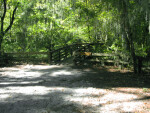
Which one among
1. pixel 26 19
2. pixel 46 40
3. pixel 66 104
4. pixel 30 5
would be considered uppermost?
pixel 30 5

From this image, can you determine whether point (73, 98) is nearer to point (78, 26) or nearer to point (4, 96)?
point (4, 96)

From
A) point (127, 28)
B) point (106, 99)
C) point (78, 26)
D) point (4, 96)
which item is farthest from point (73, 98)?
point (78, 26)

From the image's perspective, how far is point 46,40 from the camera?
1720 centimetres

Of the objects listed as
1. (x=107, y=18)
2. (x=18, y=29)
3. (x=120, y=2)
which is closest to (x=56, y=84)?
(x=120, y=2)

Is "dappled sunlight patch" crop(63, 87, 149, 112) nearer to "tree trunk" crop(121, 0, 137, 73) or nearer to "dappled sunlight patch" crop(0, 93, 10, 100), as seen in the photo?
"dappled sunlight patch" crop(0, 93, 10, 100)

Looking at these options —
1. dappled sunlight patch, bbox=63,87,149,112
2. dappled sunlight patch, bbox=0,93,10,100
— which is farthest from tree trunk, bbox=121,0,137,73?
dappled sunlight patch, bbox=0,93,10,100

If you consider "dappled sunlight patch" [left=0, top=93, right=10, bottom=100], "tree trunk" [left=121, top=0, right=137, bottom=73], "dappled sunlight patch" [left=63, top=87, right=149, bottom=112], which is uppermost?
"tree trunk" [left=121, top=0, right=137, bottom=73]

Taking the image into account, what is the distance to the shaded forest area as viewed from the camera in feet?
28.9

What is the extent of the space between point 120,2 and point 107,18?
2.30m

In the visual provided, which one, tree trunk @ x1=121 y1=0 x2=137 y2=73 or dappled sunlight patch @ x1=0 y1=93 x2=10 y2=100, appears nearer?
dappled sunlight patch @ x1=0 y1=93 x2=10 y2=100

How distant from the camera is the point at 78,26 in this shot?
658 inches

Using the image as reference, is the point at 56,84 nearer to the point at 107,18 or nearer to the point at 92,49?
the point at 107,18

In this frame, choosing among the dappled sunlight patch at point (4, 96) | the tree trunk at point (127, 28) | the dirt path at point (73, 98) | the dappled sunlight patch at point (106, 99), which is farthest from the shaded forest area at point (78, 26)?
the dappled sunlight patch at point (4, 96)

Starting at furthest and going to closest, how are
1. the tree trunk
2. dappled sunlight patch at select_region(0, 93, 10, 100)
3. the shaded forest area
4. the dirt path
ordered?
the shaded forest area, the tree trunk, dappled sunlight patch at select_region(0, 93, 10, 100), the dirt path
